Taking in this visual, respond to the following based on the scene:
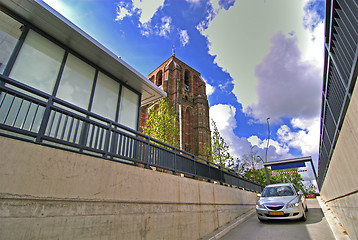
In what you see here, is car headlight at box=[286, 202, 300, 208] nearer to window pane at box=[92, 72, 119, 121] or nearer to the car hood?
the car hood

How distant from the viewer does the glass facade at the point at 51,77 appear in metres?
5.35

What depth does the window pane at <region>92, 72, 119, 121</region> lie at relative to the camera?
7.68 m

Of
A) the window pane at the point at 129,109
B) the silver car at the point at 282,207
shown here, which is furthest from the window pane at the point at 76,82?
the silver car at the point at 282,207

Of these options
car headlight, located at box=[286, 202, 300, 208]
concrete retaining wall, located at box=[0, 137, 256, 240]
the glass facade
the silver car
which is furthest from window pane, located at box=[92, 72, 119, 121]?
car headlight, located at box=[286, 202, 300, 208]

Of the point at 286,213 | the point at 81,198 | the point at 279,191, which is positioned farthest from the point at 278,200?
the point at 81,198

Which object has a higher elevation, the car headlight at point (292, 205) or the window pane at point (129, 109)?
the window pane at point (129, 109)

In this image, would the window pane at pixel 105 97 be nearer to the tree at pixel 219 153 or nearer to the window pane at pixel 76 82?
the window pane at pixel 76 82

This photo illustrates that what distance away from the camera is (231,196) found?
9977 mm

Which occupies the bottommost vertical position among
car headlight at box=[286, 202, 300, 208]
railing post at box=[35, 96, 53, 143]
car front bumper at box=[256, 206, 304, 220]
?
car front bumper at box=[256, 206, 304, 220]

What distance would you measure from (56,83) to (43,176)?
175 inches

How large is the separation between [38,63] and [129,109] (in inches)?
154

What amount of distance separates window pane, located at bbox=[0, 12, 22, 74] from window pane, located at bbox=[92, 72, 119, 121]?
2.81 m

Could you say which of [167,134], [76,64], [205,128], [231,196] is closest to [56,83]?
[76,64]

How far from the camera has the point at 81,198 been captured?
3.45 m
